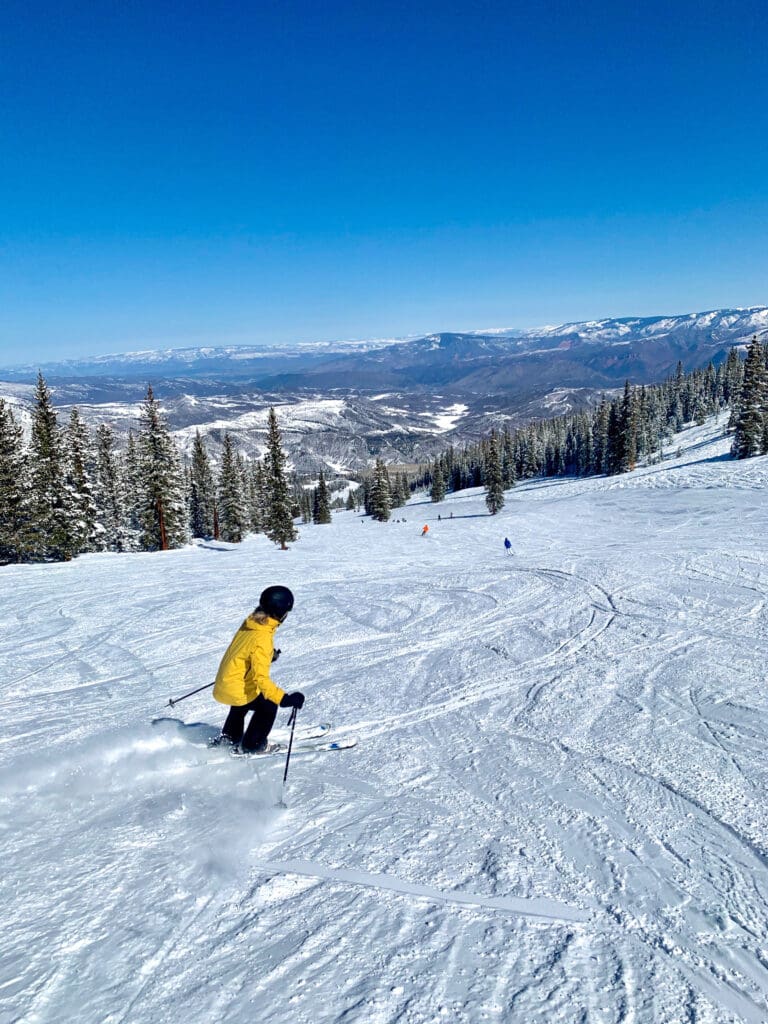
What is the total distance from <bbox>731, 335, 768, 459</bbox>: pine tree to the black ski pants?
54.1m

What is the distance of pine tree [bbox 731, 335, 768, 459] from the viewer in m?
47.1

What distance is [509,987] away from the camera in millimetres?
2963

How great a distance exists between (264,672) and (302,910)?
2.07 m

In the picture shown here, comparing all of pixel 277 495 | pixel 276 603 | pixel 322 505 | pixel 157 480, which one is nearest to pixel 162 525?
pixel 157 480

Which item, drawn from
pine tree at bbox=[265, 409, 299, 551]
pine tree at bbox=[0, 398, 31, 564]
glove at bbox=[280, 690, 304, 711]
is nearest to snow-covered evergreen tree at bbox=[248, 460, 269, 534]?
pine tree at bbox=[265, 409, 299, 551]

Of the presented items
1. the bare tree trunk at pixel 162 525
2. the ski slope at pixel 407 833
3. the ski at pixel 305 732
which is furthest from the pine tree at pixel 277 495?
the ski at pixel 305 732

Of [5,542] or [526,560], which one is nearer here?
[526,560]

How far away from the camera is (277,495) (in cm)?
3891

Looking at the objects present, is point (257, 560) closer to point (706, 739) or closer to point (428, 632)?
point (428, 632)

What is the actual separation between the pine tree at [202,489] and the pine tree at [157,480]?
15.5 meters

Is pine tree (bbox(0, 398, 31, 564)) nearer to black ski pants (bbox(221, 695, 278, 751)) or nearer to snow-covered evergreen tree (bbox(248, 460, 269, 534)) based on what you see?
black ski pants (bbox(221, 695, 278, 751))

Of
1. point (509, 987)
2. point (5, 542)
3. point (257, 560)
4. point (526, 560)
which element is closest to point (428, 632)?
point (509, 987)

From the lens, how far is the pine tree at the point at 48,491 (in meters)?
29.9

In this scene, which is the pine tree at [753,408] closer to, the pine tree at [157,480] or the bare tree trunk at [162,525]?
the pine tree at [157,480]
